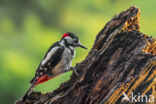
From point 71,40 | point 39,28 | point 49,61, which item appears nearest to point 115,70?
point 71,40

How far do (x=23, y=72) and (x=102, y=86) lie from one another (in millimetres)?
6730

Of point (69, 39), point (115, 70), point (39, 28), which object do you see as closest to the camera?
point (115, 70)

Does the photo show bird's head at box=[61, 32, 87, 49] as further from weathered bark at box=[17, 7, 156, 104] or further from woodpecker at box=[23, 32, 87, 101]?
weathered bark at box=[17, 7, 156, 104]

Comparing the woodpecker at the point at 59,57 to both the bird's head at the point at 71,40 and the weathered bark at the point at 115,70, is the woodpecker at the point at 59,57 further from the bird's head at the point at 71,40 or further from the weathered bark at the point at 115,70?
the weathered bark at the point at 115,70

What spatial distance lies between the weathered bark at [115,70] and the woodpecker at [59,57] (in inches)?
13.0

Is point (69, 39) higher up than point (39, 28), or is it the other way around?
point (39, 28)

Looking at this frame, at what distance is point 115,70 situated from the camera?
10.7ft

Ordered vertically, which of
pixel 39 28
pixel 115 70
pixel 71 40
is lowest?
pixel 115 70

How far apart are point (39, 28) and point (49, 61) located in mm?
8925

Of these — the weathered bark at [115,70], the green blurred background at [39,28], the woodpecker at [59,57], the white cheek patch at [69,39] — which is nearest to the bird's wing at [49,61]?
the woodpecker at [59,57]

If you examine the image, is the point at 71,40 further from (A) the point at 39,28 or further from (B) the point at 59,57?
(A) the point at 39,28

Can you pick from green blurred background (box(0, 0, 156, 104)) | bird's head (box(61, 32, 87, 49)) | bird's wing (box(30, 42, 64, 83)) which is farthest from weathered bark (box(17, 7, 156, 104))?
green blurred background (box(0, 0, 156, 104))

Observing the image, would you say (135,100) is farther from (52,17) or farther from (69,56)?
(52,17)

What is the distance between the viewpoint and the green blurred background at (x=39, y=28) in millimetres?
9508
